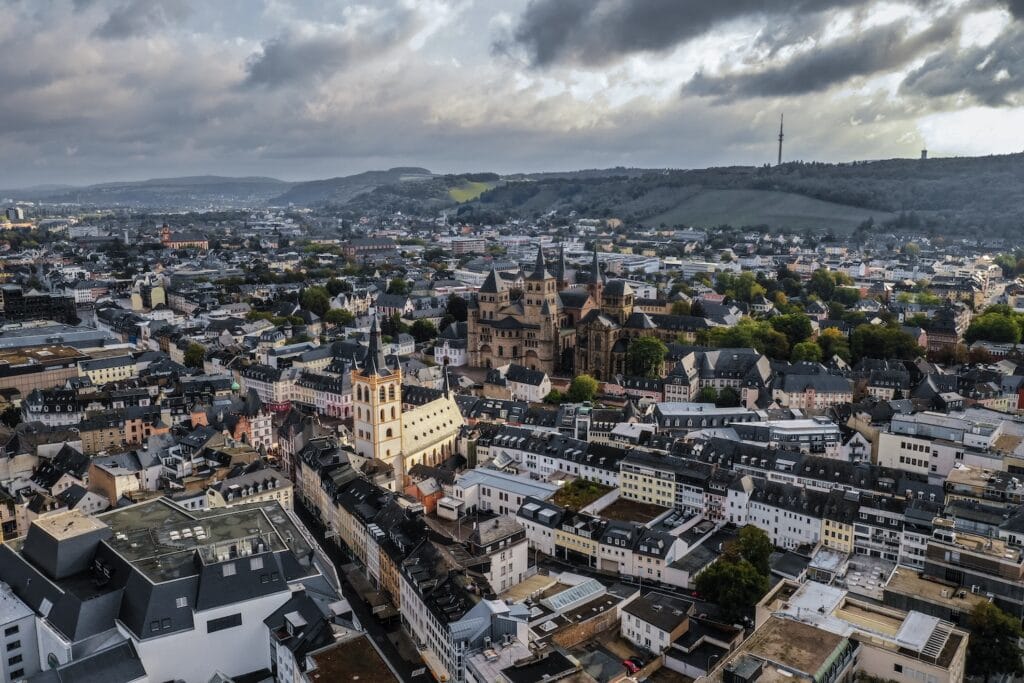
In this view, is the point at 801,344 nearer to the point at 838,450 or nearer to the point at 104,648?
the point at 838,450

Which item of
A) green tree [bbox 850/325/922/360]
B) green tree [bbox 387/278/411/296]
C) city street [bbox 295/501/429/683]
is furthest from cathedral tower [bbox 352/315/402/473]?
green tree [bbox 387/278/411/296]

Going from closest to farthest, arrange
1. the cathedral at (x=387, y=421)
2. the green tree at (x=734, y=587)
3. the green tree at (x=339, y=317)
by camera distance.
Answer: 1. the green tree at (x=734, y=587)
2. the cathedral at (x=387, y=421)
3. the green tree at (x=339, y=317)

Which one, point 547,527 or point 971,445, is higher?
point 971,445

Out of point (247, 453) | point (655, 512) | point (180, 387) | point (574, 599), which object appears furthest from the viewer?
point (180, 387)

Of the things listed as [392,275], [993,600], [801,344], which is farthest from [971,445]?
[392,275]

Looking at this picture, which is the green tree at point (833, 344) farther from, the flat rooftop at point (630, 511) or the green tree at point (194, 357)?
the green tree at point (194, 357)

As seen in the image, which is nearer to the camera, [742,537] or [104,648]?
[104,648]

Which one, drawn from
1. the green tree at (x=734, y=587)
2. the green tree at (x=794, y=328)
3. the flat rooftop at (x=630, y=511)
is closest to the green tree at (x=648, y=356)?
the green tree at (x=794, y=328)
